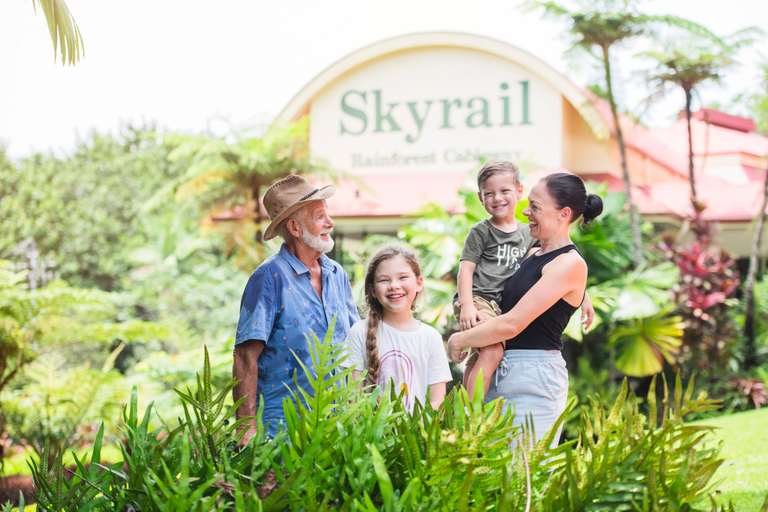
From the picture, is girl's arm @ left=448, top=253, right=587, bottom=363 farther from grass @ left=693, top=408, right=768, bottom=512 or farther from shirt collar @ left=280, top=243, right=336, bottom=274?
grass @ left=693, top=408, right=768, bottom=512

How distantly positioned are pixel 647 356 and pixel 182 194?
812cm

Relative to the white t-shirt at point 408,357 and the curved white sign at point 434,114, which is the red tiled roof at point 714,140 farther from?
the white t-shirt at point 408,357

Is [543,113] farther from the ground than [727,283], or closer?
farther from the ground

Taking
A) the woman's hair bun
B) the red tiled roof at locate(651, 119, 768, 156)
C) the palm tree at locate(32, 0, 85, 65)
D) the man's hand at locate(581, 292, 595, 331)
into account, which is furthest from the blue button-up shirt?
the red tiled roof at locate(651, 119, 768, 156)

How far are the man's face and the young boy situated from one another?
63 centimetres

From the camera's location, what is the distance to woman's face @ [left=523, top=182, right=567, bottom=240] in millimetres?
2025

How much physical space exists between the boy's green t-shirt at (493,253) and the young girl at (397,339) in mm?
269

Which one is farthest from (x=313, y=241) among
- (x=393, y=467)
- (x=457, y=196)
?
(x=457, y=196)

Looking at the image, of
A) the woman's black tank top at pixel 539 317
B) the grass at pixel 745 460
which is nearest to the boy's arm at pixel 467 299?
the woman's black tank top at pixel 539 317

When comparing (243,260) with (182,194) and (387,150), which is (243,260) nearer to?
(182,194)

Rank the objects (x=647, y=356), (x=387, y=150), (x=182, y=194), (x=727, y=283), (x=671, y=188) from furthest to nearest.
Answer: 1. (x=387, y=150)
2. (x=671, y=188)
3. (x=182, y=194)
4. (x=727, y=283)
5. (x=647, y=356)

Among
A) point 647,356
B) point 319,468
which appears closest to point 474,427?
point 319,468

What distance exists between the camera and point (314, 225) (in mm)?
2590

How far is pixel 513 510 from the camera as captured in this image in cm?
136
